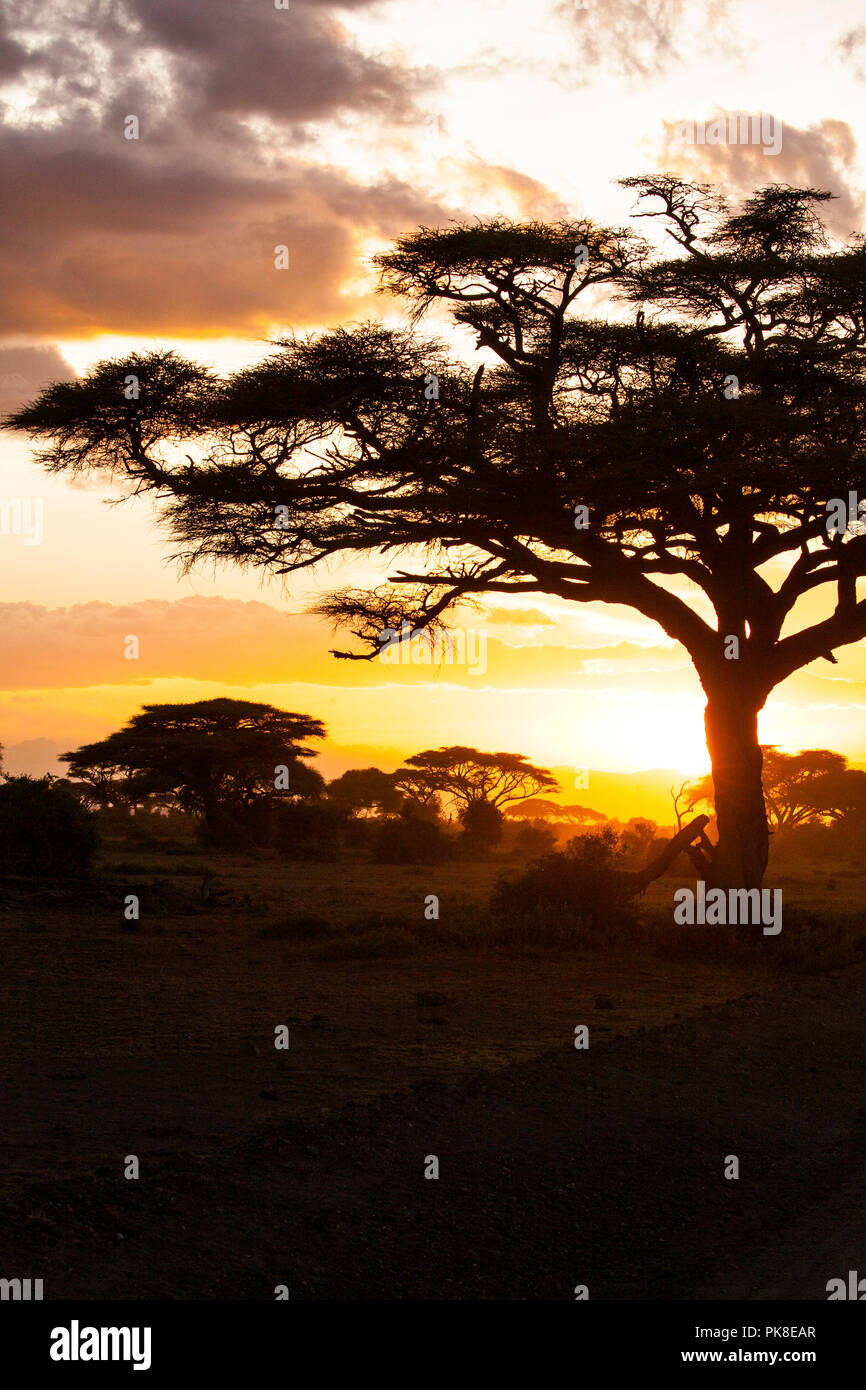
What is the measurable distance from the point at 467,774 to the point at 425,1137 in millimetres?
39945

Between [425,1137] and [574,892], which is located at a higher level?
[574,892]

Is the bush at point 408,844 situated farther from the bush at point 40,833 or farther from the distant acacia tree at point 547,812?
the distant acacia tree at point 547,812

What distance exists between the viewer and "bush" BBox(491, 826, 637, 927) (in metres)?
15.5

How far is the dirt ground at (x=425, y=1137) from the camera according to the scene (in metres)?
5.07

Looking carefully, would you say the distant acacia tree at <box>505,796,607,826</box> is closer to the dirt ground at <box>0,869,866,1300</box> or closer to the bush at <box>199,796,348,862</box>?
the bush at <box>199,796,348,862</box>

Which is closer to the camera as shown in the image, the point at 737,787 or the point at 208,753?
the point at 737,787

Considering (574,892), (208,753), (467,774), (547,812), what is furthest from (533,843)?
(574,892)

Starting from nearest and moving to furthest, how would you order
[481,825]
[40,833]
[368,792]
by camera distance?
[40,833] < [481,825] < [368,792]

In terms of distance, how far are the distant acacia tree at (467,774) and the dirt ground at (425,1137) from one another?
34188mm

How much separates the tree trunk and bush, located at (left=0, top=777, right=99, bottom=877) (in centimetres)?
1073

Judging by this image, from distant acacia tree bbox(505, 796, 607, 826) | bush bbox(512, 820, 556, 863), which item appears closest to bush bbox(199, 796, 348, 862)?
bush bbox(512, 820, 556, 863)

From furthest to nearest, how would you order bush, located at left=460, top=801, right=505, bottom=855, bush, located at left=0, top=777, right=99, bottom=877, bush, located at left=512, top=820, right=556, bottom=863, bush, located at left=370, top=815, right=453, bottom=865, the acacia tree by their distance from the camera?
1. bush, located at left=512, top=820, right=556, bottom=863
2. bush, located at left=460, top=801, right=505, bottom=855
3. bush, located at left=370, top=815, right=453, bottom=865
4. bush, located at left=0, top=777, right=99, bottom=877
5. the acacia tree

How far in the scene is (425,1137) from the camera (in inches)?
263

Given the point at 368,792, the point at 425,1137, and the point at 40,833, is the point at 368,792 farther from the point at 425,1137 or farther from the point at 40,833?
the point at 425,1137
